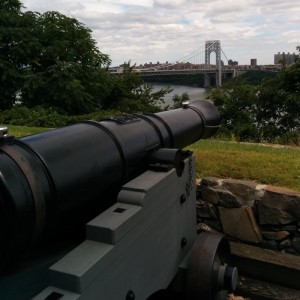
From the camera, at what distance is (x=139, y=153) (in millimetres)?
2102

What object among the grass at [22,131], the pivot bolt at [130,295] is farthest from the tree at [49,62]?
the pivot bolt at [130,295]

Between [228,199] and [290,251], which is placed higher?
[228,199]

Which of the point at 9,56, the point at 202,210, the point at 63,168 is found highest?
the point at 9,56

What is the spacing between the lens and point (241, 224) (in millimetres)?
3402

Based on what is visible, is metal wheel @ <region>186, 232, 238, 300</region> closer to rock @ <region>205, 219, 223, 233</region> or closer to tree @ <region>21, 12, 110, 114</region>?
rock @ <region>205, 219, 223, 233</region>

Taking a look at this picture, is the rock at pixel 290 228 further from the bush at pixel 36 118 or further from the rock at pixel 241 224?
the bush at pixel 36 118

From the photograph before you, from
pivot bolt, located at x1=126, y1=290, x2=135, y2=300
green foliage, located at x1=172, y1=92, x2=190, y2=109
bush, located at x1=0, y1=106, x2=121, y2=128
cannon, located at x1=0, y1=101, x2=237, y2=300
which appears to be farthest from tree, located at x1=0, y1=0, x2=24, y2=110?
pivot bolt, located at x1=126, y1=290, x2=135, y2=300

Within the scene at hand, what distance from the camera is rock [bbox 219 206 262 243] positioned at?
11.0 ft

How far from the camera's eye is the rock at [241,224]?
3.36 meters

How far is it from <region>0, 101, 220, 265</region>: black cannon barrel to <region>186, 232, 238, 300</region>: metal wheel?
1.76ft

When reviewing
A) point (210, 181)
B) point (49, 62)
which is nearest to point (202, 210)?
point (210, 181)

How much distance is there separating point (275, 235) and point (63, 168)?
2213mm

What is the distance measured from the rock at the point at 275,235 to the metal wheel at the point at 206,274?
1.13 meters

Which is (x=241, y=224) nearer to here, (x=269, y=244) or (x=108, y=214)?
(x=269, y=244)
